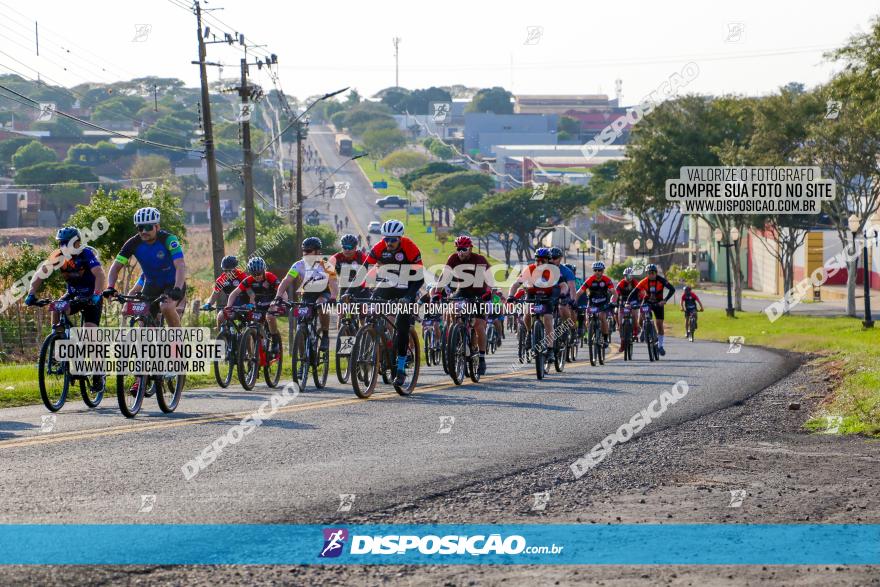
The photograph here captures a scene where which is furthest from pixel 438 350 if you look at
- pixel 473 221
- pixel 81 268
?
pixel 473 221

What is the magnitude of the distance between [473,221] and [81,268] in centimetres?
8819

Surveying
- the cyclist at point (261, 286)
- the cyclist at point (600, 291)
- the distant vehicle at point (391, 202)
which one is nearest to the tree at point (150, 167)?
the distant vehicle at point (391, 202)

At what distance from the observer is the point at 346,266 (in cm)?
1709

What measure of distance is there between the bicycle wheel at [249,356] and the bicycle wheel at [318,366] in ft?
2.59

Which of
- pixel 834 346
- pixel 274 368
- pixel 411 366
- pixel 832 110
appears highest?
pixel 832 110

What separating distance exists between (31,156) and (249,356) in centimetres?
14471

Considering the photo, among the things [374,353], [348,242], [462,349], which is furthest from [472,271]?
[374,353]

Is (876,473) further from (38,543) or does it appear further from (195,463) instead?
(38,543)

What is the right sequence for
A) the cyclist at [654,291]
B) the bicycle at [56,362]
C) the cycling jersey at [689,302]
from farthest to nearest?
the cycling jersey at [689,302] → the cyclist at [654,291] → the bicycle at [56,362]

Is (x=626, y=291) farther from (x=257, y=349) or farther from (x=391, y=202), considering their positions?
(x=391, y=202)

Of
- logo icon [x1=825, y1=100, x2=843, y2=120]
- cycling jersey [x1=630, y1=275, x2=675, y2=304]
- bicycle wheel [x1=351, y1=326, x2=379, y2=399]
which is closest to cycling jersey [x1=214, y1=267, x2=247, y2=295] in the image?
bicycle wheel [x1=351, y1=326, x2=379, y2=399]

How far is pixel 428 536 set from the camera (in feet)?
22.3

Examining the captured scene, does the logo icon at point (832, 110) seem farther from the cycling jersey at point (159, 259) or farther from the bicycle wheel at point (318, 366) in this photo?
the cycling jersey at point (159, 259)

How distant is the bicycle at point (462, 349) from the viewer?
53.7 feet
